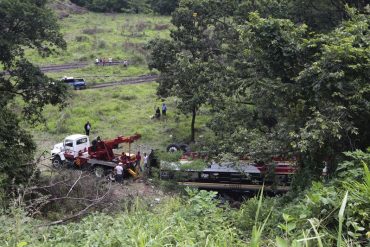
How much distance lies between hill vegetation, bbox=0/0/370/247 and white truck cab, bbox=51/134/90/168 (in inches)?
60.2

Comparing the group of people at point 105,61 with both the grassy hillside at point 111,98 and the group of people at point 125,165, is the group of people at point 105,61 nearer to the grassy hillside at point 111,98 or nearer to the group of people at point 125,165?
the grassy hillside at point 111,98

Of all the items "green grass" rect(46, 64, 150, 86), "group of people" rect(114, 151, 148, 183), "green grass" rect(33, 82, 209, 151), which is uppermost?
"group of people" rect(114, 151, 148, 183)

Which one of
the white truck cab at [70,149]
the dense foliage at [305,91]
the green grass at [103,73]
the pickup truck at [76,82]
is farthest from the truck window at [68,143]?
the green grass at [103,73]

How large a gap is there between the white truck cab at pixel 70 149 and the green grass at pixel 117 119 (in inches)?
93.2

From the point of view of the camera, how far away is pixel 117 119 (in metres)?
32.4

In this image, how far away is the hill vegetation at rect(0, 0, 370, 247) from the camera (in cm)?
657

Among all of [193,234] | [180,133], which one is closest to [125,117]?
[180,133]

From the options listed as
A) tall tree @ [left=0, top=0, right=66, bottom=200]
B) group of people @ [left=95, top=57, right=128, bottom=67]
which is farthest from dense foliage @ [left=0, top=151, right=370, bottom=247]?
group of people @ [left=95, top=57, right=128, bottom=67]

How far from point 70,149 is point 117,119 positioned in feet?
26.8

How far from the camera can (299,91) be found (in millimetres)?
12547

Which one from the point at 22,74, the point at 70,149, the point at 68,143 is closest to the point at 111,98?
the point at 68,143

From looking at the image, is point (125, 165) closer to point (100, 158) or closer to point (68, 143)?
point (100, 158)

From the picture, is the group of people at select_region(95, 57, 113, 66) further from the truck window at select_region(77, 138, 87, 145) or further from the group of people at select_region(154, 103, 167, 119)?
the truck window at select_region(77, 138, 87, 145)

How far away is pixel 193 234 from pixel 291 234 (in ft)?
4.25
